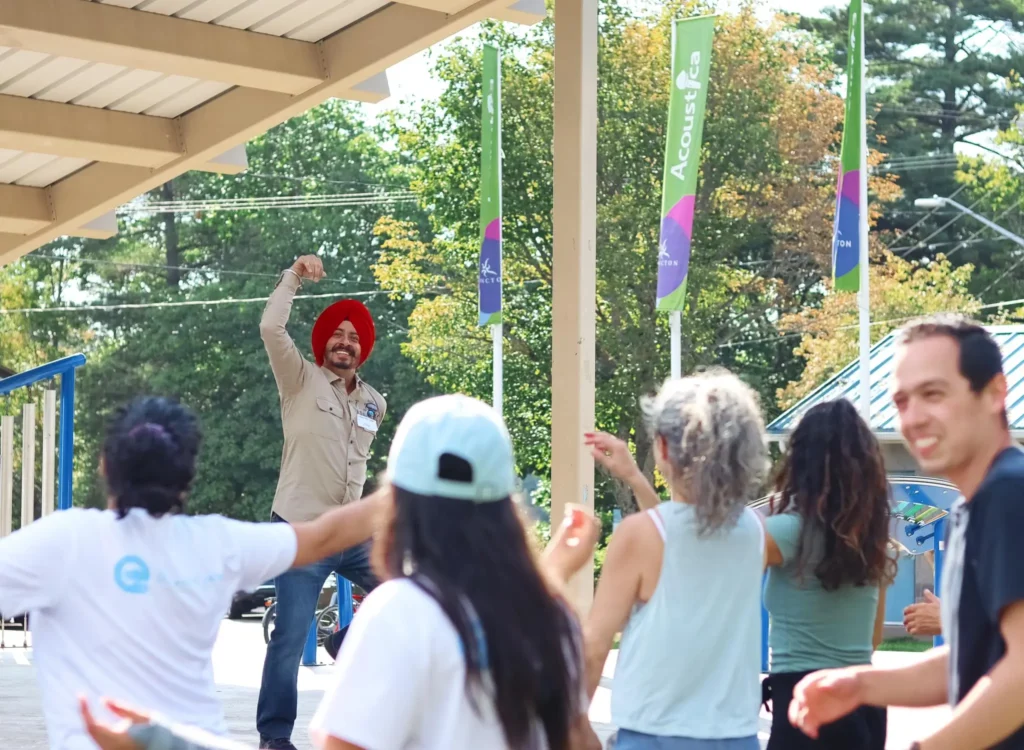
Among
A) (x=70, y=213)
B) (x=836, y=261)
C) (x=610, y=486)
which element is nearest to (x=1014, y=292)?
(x=610, y=486)

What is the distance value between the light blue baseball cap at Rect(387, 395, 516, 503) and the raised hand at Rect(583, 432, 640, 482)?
155 centimetres

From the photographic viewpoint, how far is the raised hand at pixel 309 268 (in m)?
6.01

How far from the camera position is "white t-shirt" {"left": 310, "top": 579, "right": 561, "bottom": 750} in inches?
86.0

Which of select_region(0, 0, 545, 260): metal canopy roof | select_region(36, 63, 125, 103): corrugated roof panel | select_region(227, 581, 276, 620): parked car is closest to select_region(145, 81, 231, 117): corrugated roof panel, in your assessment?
select_region(0, 0, 545, 260): metal canopy roof

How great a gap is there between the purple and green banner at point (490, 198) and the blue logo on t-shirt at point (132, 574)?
62.3 ft

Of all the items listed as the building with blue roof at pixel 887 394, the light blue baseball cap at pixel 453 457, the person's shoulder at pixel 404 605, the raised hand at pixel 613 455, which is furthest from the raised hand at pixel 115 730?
the building with blue roof at pixel 887 394

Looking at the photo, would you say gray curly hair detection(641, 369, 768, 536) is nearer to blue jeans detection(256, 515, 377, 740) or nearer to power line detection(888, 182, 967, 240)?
blue jeans detection(256, 515, 377, 740)

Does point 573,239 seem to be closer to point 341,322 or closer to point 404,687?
point 341,322

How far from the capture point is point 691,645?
3.47 m

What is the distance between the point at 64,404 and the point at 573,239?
2.72 m

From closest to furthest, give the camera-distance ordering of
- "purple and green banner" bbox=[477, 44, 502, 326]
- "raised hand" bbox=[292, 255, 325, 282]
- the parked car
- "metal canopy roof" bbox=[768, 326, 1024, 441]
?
1. "raised hand" bbox=[292, 255, 325, 282]
2. "metal canopy roof" bbox=[768, 326, 1024, 441]
3. "purple and green banner" bbox=[477, 44, 502, 326]
4. the parked car

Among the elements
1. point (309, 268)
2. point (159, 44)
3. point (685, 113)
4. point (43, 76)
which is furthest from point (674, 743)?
point (685, 113)

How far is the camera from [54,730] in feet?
10.3

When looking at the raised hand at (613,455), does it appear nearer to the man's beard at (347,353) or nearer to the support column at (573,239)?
the support column at (573,239)
